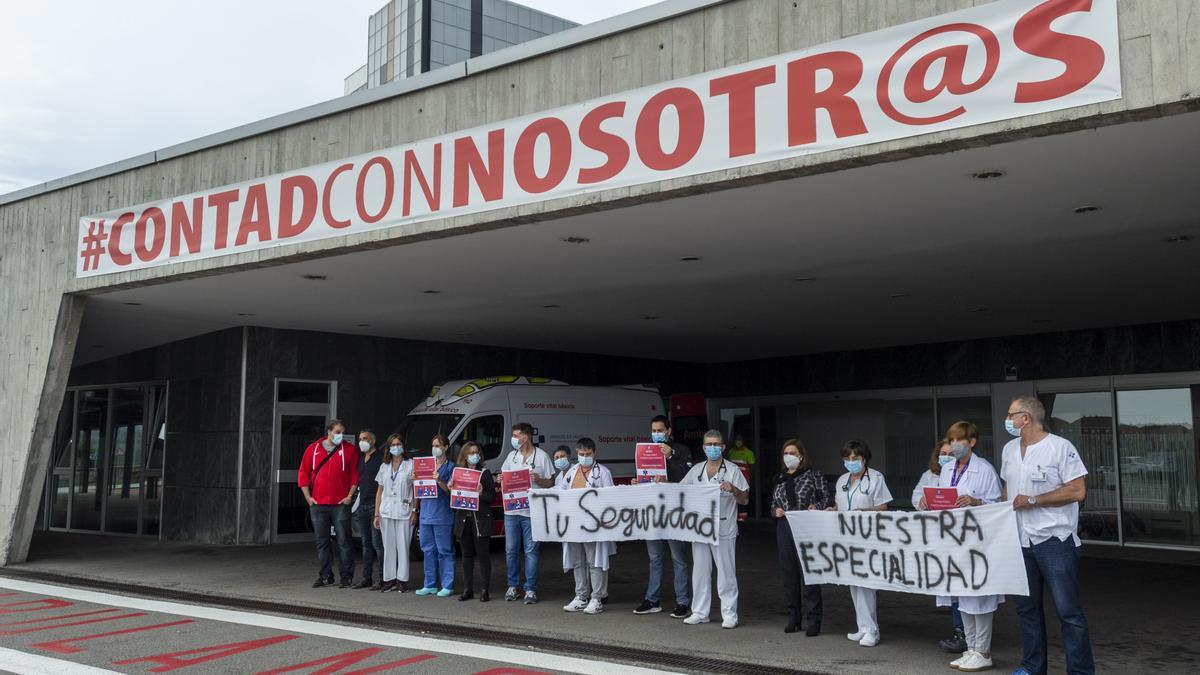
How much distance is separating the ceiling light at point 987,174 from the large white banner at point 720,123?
101 cm

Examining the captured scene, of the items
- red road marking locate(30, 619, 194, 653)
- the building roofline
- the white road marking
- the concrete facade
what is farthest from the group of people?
the building roofline

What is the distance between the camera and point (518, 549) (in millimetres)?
9898

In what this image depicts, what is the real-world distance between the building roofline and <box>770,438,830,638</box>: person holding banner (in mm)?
3712

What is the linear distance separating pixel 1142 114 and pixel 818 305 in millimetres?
7965

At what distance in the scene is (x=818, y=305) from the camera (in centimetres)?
1388

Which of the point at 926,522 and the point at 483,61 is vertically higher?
the point at 483,61

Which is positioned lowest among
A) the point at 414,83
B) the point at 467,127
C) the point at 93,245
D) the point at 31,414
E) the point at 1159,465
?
the point at 1159,465

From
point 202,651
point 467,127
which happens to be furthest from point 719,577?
point 467,127

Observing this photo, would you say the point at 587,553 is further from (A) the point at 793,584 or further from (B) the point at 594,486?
(A) the point at 793,584

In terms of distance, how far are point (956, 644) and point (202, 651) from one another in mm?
5754

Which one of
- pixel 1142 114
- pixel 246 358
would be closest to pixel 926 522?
pixel 1142 114

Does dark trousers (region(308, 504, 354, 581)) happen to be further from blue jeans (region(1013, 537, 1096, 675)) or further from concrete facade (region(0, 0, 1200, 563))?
blue jeans (region(1013, 537, 1096, 675))

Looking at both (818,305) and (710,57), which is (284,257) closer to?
(710,57)

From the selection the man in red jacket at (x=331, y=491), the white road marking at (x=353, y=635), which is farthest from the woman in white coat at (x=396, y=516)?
the white road marking at (x=353, y=635)
